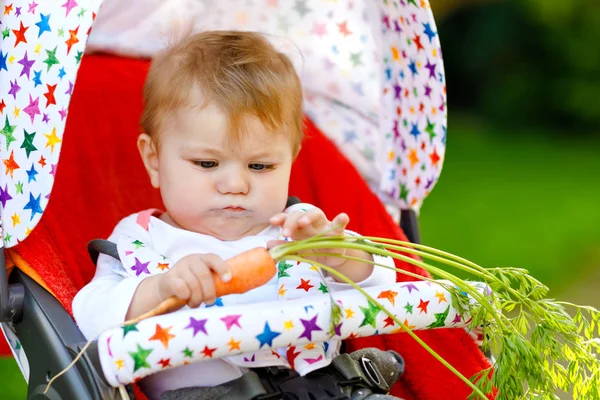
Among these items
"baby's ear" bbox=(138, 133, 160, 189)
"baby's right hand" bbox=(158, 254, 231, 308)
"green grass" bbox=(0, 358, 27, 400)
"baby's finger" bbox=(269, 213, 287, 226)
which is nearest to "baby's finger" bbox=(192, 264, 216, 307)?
"baby's right hand" bbox=(158, 254, 231, 308)

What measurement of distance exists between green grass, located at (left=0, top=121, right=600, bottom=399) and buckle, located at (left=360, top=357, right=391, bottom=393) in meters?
1.55

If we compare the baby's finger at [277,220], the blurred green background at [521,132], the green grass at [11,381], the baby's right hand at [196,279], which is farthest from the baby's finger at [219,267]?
the blurred green background at [521,132]

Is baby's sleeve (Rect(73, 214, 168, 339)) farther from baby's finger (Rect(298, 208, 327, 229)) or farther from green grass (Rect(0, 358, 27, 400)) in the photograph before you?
green grass (Rect(0, 358, 27, 400))

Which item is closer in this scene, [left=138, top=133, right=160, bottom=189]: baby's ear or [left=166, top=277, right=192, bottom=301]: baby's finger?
[left=166, top=277, right=192, bottom=301]: baby's finger

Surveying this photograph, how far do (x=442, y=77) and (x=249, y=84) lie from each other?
0.56 meters

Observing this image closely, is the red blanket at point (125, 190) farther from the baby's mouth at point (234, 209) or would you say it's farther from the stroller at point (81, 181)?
the baby's mouth at point (234, 209)

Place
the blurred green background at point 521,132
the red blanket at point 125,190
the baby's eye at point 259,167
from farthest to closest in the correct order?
the blurred green background at point 521,132 < the red blanket at point 125,190 < the baby's eye at point 259,167

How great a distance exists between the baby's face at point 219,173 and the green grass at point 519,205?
1393 mm

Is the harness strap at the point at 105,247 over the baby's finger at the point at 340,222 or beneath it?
beneath

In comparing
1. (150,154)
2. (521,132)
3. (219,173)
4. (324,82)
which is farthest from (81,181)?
Answer: (521,132)

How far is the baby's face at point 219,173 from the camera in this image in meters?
1.75

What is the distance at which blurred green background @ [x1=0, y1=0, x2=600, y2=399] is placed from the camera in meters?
4.86

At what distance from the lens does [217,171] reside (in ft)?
5.78

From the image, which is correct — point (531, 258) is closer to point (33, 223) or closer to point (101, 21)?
point (101, 21)
